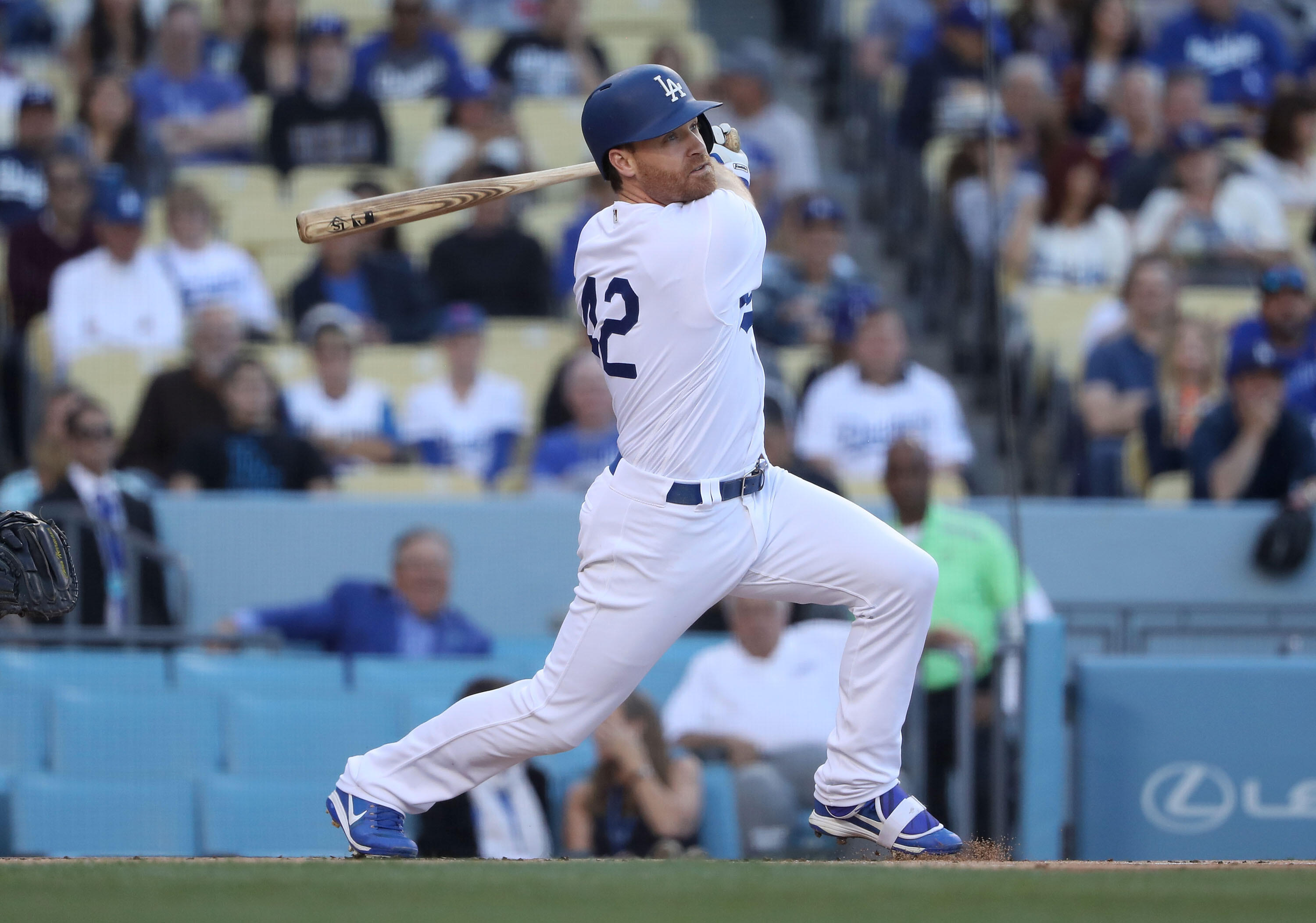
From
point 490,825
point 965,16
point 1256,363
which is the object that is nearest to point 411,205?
point 490,825

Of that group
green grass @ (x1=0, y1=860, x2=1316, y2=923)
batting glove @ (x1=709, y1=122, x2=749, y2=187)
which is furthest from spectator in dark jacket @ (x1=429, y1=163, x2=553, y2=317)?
green grass @ (x1=0, y1=860, x2=1316, y2=923)

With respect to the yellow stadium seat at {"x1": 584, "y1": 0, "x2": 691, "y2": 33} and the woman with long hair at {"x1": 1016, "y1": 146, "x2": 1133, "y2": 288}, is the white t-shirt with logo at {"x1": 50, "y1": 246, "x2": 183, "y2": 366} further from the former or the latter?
the woman with long hair at {"x1": 1016, "y1": 146, "x2": 1133, "y2": 288}

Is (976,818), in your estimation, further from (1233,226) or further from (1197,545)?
(1233,226)

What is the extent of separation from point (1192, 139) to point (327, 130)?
15.1 feet

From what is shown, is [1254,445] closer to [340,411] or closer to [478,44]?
[340,411]

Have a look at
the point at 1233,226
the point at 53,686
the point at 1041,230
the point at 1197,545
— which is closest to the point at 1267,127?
the point at 1233,226

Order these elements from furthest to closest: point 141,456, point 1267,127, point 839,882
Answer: point 1267,127 → point 141,456 → point 839,882

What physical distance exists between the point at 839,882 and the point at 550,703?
0.80 meters

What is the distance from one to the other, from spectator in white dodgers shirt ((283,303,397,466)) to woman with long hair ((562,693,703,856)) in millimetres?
2486

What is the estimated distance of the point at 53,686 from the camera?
679cm

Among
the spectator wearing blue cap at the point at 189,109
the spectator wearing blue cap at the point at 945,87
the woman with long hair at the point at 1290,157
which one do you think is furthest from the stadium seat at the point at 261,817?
the woman with long hair at the point at 1290,157

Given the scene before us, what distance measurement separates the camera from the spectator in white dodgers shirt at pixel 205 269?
9055mm

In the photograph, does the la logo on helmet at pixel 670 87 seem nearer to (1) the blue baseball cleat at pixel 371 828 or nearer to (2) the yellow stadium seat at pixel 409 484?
(1) the blue baseball cleat at pixel 371 828

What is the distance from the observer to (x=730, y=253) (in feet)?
13.6
